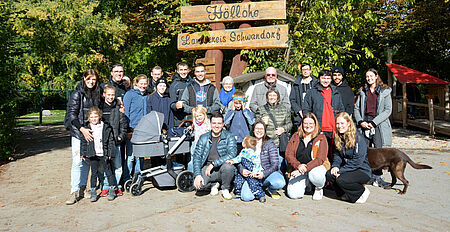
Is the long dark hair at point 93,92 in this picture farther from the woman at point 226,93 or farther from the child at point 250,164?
the child at point 250,164

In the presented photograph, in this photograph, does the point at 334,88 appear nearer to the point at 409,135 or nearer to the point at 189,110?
the point at 189,110

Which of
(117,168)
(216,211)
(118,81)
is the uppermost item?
(118,81)

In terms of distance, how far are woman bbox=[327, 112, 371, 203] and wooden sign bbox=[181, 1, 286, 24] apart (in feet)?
12.6

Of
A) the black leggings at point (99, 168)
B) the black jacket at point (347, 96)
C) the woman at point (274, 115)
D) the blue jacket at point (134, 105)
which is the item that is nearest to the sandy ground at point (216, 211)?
the black leggings at point (99, 168)

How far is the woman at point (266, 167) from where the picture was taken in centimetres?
540

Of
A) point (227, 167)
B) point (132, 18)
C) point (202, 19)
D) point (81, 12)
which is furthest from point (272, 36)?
point (81, 12)

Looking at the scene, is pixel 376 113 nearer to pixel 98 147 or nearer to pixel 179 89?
pixel 179 89

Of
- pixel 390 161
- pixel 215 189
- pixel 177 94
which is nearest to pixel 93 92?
pixel 177 94

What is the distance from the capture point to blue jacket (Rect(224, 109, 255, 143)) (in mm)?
6090

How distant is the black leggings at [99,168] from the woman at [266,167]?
6.38 ft

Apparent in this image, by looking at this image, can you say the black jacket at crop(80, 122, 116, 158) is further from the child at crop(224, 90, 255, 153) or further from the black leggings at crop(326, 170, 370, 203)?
the black leggings at crop(326, 170, 370, 203)

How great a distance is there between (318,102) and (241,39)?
3.18 metres

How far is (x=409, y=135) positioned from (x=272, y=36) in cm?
903

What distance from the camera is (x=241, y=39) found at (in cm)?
867
